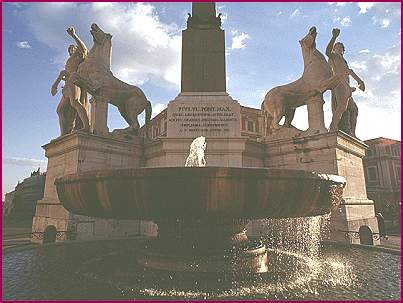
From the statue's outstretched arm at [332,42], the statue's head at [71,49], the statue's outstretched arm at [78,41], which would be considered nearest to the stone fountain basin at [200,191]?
the statue's outstretched arm at [332,42]

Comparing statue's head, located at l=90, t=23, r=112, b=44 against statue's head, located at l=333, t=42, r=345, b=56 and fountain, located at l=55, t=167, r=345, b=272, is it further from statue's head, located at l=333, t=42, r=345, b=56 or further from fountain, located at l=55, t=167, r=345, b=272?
statue's head, located at l=333, t=42, r=345, b=56

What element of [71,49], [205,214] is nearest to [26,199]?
[71,49]

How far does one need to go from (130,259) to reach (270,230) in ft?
15.9

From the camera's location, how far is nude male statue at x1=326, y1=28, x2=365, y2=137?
968 centimetres

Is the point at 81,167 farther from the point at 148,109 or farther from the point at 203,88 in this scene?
the point at 203,88

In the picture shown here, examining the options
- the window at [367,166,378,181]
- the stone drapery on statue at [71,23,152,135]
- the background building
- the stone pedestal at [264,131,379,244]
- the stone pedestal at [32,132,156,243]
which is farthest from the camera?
the window at [367,166,378,181]

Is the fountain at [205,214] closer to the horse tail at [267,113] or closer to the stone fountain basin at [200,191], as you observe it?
the stone fountain basin at [200,191]

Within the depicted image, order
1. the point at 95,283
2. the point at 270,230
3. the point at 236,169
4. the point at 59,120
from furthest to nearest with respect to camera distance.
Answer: the point at 59,120 → the point at 270,230 → the point at 95,283 → the point at 236,169

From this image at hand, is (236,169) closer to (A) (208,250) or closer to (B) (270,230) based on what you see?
(A) (208,250)

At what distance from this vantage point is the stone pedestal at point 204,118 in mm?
7582

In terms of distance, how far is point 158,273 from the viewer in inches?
137

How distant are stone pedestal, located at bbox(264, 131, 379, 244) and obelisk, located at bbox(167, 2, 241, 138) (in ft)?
8.58

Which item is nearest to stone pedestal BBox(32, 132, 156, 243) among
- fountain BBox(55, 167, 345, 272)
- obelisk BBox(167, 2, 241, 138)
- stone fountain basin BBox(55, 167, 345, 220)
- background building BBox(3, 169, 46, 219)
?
obelisk BBox(167, 2, 241, 138)

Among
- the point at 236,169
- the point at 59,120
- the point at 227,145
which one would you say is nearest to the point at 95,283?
the point at 236,169
